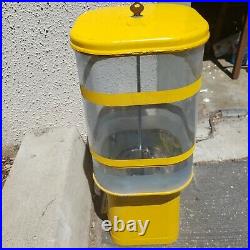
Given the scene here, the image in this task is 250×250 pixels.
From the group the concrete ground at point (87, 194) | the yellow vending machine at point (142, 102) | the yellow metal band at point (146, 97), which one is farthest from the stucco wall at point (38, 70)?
the yellow metal band at point (146, 97)

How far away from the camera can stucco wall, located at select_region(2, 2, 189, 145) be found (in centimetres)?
193

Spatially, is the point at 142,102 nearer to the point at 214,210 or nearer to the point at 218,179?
the point at 214,210

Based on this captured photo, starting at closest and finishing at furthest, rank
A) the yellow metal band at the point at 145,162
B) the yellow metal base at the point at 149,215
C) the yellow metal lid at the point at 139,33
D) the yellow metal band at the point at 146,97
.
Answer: the yellow metal lid at the point at 139,33 < the yellow metal band at the point at 146,97 < the yellow metal band at the point at 145,162 < the yellow metal base at the point at 149,215

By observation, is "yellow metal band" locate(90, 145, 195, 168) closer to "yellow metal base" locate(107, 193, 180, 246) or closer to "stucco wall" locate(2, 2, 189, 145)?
"yellow metal base" locate(107, 193, 180, 246)

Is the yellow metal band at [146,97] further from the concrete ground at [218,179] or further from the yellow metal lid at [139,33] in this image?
the concrete ground at [218,179]

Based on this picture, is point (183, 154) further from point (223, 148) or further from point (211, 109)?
point (211, 109)

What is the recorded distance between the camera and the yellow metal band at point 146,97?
138 centimetres

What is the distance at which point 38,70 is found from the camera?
2090 millimetres

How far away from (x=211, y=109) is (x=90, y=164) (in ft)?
4.57

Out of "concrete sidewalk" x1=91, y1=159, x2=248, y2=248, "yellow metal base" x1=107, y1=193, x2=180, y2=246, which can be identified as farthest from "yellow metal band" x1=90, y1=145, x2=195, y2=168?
"concrete sidewalk" x1=91, y1=159, x2=248, y2=248

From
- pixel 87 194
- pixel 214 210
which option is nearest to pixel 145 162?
pixel 87 194

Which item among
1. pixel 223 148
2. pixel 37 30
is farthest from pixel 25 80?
pixel 223 148

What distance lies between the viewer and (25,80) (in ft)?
6.96

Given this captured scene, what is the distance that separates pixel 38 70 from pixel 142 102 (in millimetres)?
970
